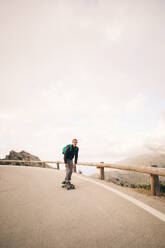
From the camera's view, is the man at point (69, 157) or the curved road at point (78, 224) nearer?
the curved road at point (78, 224)

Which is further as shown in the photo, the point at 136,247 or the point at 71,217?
the point at 71,217

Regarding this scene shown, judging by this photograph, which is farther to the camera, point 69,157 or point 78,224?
point 69,157

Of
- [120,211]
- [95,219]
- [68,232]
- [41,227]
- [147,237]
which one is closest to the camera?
[147,237]

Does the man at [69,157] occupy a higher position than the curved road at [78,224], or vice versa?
the man at [69,157]

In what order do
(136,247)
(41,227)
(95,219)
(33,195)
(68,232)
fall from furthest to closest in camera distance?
1. (33,195)
2. (95,219)
3. (41,227)
4. (68,232)
5. (136,247)

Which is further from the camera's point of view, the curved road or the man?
the man

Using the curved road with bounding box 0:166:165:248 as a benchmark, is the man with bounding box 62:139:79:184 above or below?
above

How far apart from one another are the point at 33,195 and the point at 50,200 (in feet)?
2.56

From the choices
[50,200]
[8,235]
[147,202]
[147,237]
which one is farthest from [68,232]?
[147,202]

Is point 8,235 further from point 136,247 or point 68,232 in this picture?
point 136,247

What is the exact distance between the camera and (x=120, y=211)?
130 inches

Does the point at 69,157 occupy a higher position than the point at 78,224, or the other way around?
the point at 69,157

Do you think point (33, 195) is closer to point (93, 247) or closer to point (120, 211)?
point (120, 211)

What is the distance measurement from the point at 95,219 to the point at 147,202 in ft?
5.76
